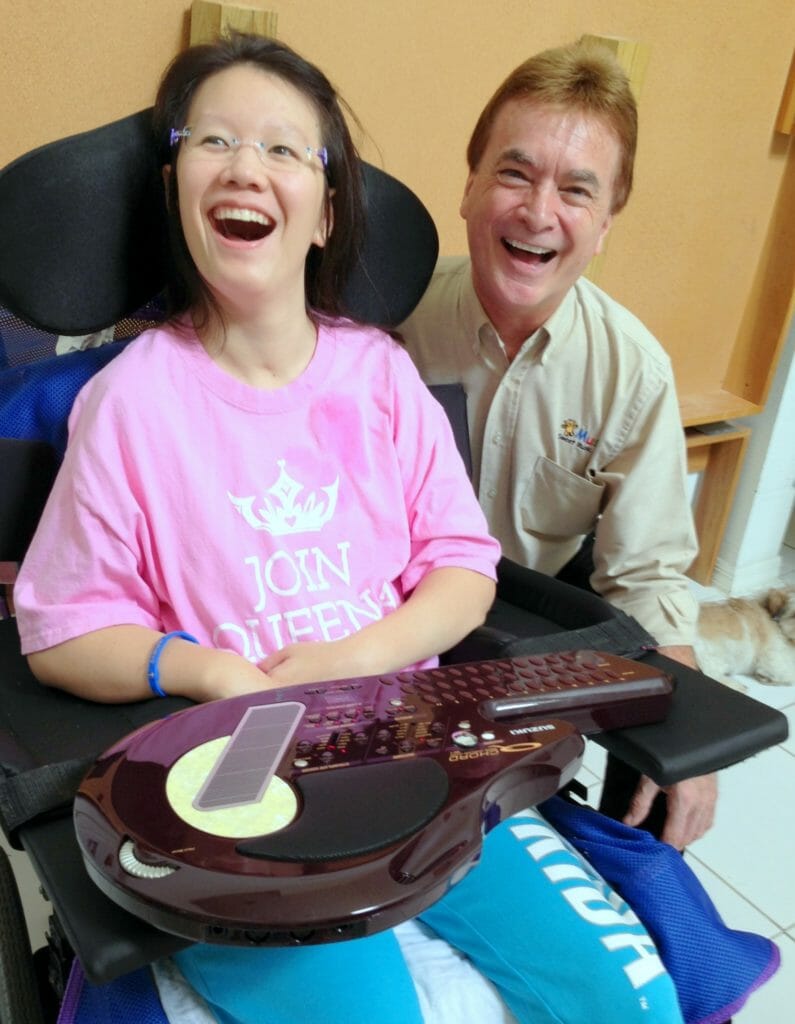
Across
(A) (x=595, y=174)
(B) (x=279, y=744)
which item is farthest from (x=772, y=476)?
(B) (x=279, y=744)

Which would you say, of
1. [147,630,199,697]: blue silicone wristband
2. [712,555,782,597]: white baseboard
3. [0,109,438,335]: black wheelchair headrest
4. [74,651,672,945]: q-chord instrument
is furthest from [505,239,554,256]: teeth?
[712,555,782,597]: white baseboard

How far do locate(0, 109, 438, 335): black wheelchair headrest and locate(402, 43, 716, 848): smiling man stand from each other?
1.58 ft

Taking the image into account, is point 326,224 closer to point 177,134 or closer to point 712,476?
point 177,134

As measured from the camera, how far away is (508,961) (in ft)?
2.66

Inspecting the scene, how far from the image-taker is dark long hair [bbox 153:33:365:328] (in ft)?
3.18

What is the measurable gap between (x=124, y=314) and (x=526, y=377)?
23.5 inches

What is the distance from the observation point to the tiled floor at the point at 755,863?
1459 millimetres

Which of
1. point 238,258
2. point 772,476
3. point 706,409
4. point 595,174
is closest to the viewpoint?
point 238,258

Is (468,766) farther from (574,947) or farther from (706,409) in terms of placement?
(706,409)

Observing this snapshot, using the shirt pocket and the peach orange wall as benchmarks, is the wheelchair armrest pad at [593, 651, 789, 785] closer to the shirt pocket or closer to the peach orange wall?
the shirt pocket

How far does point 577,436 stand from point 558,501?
100mm

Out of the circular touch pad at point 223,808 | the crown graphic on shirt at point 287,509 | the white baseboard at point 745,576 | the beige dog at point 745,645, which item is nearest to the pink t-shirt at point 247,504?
the crown graphic on shirt at point 287,509

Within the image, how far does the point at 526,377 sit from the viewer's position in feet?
4.55

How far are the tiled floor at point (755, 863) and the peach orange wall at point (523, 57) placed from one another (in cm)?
100
